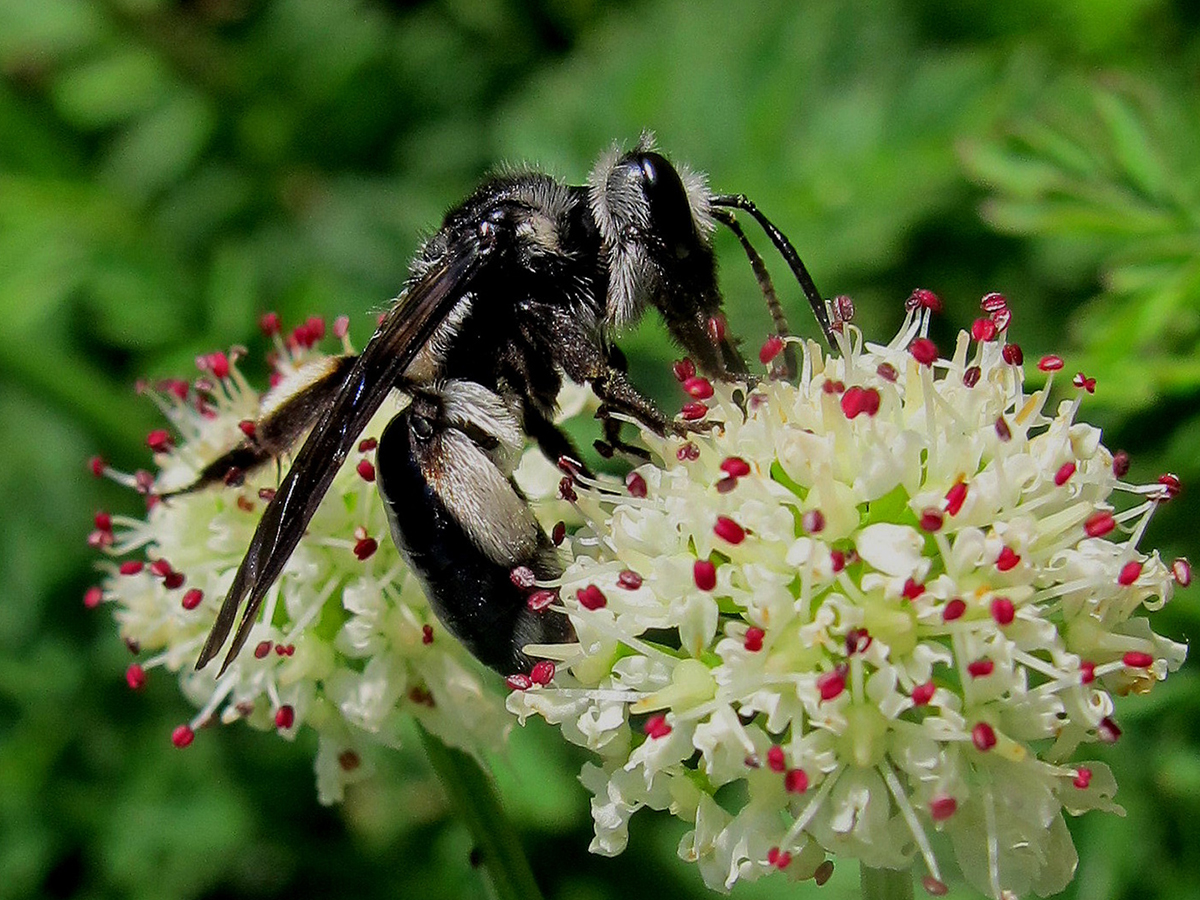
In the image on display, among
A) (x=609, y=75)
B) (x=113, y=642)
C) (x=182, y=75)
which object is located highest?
(x=182, y=75)

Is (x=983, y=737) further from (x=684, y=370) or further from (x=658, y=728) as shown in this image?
(x=684, y=370)

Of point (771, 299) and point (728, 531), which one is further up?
point (771, 299)

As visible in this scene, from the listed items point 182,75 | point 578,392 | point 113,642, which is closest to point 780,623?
point 578,392

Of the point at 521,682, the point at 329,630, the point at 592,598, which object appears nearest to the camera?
the point at 592,598

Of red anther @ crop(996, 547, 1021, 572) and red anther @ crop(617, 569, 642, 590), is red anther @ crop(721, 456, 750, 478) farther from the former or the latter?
red anther @ crop(996, 547, 1021, 572)

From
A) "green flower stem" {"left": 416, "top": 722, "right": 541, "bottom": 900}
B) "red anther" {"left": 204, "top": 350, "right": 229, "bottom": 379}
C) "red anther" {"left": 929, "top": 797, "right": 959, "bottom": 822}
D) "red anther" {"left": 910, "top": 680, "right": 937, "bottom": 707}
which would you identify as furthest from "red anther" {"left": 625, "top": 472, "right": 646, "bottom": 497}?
"red anther" {"left": 204, "top": 350, "right": 229, "bottom": 379}

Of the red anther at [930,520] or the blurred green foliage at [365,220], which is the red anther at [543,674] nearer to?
the red anther at [930,520]

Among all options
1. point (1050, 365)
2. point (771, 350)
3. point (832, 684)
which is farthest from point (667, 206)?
point (832, 684)

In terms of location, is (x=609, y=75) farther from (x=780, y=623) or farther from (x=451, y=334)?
(x=780, y=623)
